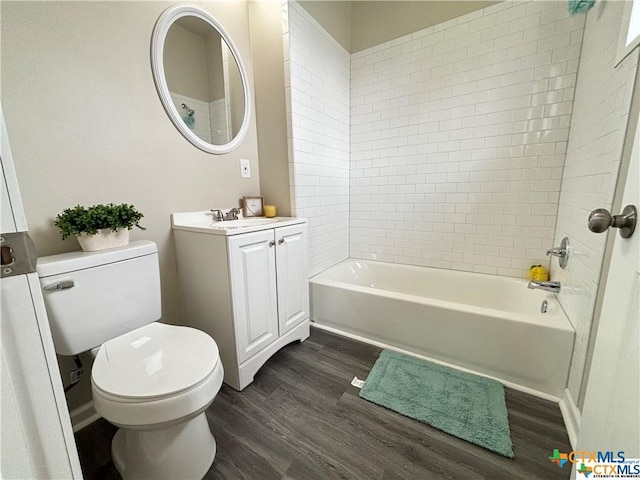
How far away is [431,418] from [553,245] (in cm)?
150

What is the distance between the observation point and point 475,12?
1834 millimetres

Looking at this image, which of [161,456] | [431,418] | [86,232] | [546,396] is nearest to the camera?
[161,456]

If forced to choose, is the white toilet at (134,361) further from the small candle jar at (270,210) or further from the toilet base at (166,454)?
the small candle jar at (270,210)

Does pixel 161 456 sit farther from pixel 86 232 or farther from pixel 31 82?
pixel 31 82

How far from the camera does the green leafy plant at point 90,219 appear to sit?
102 cm

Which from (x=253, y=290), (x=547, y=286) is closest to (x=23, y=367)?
(x=253, y=290)

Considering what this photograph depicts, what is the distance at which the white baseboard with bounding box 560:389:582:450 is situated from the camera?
111 cm

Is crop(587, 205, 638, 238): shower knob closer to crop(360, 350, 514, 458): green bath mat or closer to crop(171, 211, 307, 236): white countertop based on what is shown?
crop(360, 350, 514, 458): green bath mat

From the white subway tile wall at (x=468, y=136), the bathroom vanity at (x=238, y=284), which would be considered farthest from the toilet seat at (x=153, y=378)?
the white subway tile wall at (x=468, y=136)

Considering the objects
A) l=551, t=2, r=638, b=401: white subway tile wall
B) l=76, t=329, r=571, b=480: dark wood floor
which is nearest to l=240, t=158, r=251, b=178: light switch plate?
l=76, t=329, r=571, b=480: dark wood floor

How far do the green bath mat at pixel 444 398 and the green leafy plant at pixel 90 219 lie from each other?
1.46 meters

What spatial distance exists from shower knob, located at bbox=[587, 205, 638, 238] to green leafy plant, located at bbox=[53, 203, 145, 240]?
158 centimetres

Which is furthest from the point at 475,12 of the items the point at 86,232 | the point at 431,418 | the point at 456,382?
the point at 86,232

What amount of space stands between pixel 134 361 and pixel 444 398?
1450 millimetres
